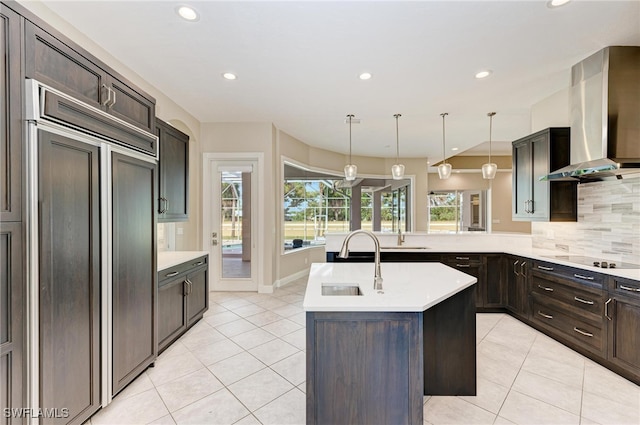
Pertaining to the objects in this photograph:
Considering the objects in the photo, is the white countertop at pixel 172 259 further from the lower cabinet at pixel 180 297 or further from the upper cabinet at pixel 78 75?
the upper cabinet at pixel 78 75

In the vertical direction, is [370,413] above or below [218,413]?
above

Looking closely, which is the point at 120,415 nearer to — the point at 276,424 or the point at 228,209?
the point at 276,424

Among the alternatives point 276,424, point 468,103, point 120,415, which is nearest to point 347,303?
point 276,424

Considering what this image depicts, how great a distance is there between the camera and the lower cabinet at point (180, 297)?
8.65 feet

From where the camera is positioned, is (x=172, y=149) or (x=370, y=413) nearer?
(x=370, y=413)

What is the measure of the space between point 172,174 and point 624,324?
15.1 ft

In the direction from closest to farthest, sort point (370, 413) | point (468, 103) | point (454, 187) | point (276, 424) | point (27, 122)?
point (27, 122), point (370, 413), point (276, 424), point (468, 103), point (454, 187)

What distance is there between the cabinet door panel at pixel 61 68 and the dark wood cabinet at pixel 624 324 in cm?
426

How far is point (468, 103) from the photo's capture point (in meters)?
3.75

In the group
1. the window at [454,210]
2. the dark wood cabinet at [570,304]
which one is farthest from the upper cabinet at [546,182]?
the window at [454,210]

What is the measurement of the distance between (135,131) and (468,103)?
3.98 metres

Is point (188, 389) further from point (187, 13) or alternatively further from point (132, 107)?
point (187, 13)

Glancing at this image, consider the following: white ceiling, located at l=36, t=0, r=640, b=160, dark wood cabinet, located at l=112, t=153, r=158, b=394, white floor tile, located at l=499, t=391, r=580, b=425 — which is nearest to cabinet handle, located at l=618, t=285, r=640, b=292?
white floor tile, located at l=499, t=391, r=580, b=425

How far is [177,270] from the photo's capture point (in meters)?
2.85
